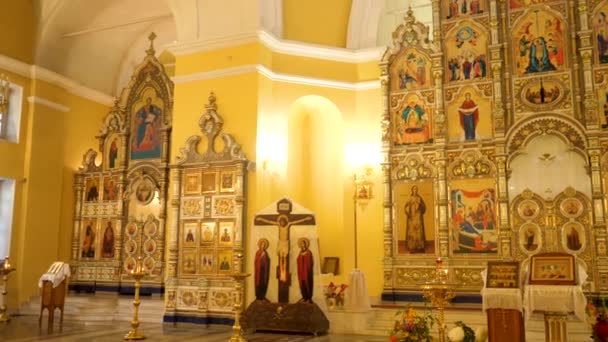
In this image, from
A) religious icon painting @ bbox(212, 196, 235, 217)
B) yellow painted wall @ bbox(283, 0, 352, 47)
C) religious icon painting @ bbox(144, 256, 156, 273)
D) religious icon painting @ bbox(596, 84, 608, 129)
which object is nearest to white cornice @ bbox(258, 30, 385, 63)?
yellow painted wall @ bbox(283, 0, 352, 47)

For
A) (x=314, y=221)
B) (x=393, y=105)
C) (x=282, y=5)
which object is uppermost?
(x=282, y=5)

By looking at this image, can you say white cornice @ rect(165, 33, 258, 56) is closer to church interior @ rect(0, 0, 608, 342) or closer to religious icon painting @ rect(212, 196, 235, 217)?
church interior @ rect(0, 0, 608, 342)

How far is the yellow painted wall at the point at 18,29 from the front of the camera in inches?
640

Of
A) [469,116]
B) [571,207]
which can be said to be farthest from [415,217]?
[571,207]

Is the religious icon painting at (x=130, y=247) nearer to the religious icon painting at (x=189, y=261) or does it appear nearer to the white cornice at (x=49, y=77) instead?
the religious icon painting at (x=189, y=261)

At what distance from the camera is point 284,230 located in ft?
39.3

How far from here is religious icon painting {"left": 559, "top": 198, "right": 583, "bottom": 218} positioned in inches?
518

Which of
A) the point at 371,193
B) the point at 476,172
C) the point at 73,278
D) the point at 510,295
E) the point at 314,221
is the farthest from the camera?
the point at 73,278

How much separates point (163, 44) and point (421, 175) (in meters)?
9.93

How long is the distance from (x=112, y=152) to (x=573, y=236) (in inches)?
496

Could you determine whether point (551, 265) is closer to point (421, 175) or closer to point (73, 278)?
point (421, 175)

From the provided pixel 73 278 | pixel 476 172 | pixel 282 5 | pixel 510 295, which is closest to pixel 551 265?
pixel 510 295

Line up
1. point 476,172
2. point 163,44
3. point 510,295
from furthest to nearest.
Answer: point 163,44 → point 476,172 → point 510,295

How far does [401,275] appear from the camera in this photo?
14.4 metres
